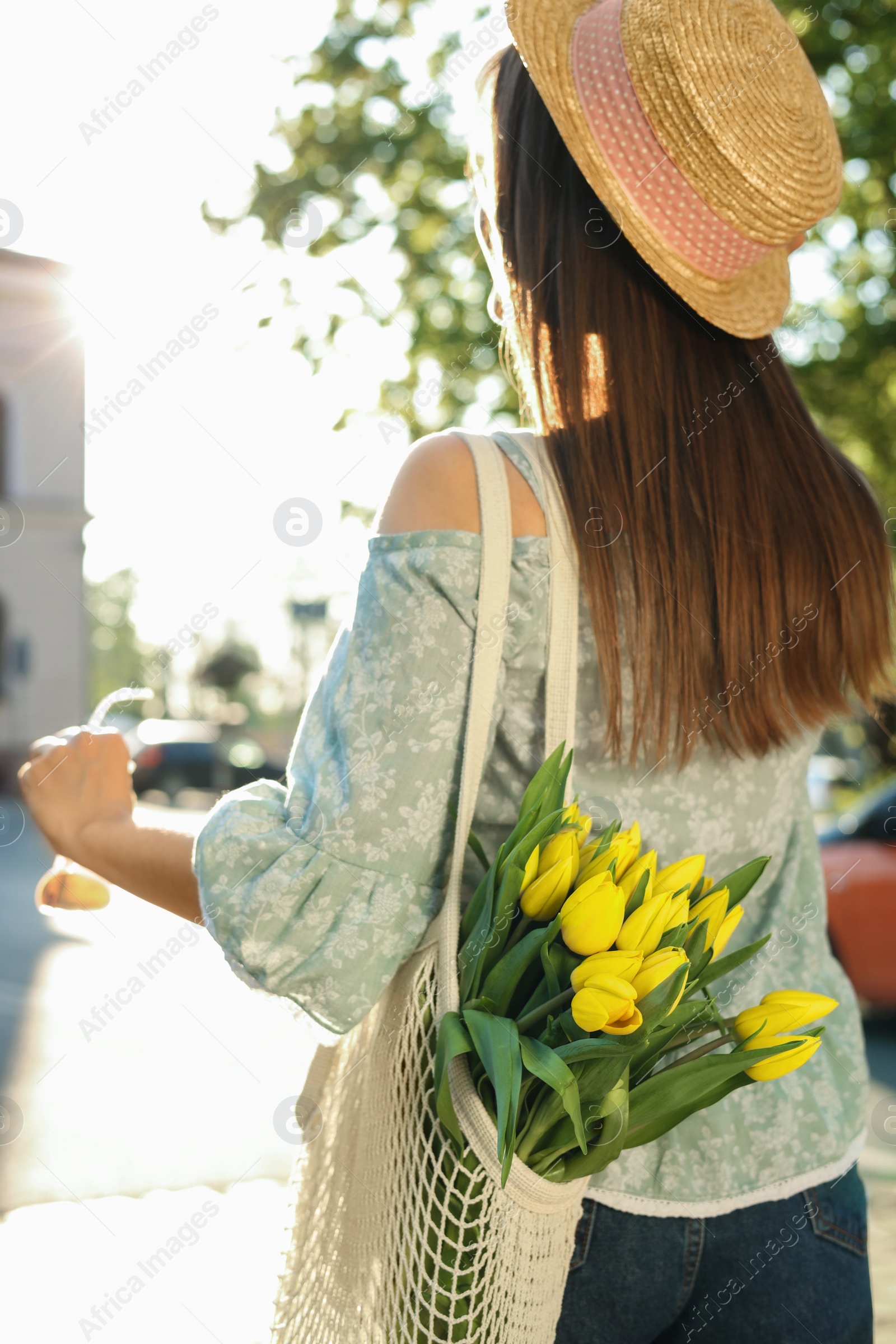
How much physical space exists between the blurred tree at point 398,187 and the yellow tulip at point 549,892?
5.17 m

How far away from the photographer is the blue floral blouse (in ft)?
3.63

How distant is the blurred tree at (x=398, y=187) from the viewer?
6570 millimetres

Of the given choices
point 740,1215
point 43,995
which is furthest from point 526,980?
point 43,995

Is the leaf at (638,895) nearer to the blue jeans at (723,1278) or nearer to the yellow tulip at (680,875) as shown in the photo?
the yellow tulip at (680,875)

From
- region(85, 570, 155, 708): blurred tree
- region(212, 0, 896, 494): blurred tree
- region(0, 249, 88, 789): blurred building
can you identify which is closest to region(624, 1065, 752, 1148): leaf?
region(212, 0, 896, 494): blurred tree

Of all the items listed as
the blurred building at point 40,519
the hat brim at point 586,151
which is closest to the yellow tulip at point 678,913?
the hat brim at point 586,151

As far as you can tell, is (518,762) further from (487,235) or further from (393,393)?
(393,393)

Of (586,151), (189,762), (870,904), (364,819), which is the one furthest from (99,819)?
(189,762)

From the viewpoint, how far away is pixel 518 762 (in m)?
1.23

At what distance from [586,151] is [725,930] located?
0.77 metres

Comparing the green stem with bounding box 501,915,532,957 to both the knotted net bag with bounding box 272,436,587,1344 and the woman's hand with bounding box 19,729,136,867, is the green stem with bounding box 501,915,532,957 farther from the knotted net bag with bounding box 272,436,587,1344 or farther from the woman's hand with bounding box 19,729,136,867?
the woman's hand with bounding box 19,729,136,867

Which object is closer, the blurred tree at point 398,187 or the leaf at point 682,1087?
the leaf at point 682,1087

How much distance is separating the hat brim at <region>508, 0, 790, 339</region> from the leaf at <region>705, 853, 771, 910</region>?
56cm

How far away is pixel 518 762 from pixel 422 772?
0.14m
